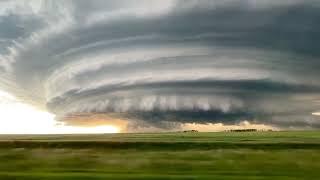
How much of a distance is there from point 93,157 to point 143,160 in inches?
233

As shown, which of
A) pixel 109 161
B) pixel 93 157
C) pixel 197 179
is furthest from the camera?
pixel 93 157

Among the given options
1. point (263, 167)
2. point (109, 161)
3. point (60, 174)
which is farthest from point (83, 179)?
point (263, 167)

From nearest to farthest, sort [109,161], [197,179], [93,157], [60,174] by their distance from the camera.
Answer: [197,179] < [60,174] < [109,161] < [93,157]

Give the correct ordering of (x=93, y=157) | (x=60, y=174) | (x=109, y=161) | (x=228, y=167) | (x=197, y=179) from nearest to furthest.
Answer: (x=197, y=179) < (x=60, y=174) < (x=228, y=167) < (x=109, y=161) < (x=93, y=157)

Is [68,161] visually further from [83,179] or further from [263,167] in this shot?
[263,167]

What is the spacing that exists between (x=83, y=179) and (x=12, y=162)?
1576 cm

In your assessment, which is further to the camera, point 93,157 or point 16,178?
point 93,157

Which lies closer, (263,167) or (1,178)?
(1,178)

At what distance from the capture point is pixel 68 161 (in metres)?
51.3

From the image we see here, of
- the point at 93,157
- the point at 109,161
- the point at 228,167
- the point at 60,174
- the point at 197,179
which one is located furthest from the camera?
the point at 93,157

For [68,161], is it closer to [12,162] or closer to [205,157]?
[12,162]

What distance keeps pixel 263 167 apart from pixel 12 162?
22288 mm

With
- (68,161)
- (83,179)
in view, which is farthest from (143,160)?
(83,179)

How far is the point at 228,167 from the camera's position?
4694 centimetres
